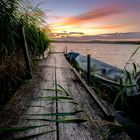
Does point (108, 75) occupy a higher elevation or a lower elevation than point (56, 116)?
lower

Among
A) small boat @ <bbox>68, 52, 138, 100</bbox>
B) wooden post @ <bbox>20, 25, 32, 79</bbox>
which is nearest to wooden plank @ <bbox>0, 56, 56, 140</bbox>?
wooden post @ <bbox>20, 25, 32, 79</bbox>

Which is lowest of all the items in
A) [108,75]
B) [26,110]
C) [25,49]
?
[108,75]

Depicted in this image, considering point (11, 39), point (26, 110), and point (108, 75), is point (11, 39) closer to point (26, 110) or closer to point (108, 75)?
point (26, 110)

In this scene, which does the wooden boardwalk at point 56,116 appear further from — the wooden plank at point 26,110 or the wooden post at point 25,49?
the wooden post at point 25,49

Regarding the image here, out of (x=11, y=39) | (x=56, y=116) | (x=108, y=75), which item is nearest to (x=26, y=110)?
(x=56, y=116)

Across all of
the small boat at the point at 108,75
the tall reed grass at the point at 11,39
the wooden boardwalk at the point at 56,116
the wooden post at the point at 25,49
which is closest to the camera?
the wooden boardwalk at the point at 56,116

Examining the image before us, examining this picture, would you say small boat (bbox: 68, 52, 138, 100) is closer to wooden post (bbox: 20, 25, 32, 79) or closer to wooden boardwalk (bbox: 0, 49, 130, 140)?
wooden post (bbox: 20, 25, 32, 79)

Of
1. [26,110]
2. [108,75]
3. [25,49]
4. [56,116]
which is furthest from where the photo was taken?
[108,75]

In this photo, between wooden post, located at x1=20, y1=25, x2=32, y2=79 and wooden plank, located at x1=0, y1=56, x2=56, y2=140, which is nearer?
wooden plank, located at x1=0, y1=56, x2=56, y2=140

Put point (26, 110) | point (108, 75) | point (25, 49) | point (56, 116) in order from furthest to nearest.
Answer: point (108, 75), point (25, 49), point (26, 110), point (56, 116)

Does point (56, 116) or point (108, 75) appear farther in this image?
point (108, 75)

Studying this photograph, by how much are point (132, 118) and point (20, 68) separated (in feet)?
14.1

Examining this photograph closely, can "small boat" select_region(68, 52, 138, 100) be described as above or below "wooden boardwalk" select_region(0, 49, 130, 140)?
below

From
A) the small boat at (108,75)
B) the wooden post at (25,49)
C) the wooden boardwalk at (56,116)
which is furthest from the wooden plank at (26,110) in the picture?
the small boat at (108,75)
